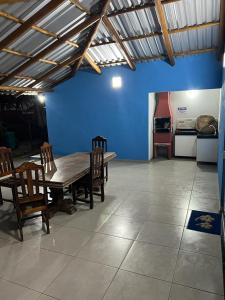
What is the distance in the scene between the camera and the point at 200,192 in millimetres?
4254

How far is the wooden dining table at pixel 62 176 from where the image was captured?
3085 mm

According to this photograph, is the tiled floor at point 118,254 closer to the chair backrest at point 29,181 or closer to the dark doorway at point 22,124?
the chair backrest at point 29,181

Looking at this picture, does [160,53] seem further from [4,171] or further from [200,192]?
[4,171]

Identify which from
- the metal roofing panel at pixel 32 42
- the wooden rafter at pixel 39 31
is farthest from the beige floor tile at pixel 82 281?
the metal roofing panel at pixel 32 42

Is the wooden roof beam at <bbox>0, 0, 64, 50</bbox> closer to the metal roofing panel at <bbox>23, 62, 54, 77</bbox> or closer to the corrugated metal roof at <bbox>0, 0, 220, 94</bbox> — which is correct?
the corrugated metal roof at <bbox>0, 0, 220, 94</bbox>

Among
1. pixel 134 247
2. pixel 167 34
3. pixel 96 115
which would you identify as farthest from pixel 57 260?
pixel 96 115

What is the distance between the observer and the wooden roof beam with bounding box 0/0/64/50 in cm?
334

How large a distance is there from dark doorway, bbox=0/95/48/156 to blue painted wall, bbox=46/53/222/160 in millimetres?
1440

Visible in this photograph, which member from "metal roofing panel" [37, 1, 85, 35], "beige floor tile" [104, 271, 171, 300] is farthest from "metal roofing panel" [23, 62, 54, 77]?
"beige floor tile" [104, 271, 171, 300]

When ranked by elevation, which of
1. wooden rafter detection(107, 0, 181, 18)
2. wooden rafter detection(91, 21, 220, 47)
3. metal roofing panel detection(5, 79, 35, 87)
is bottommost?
metal roofing panel detection(5, 79, 35, 87)

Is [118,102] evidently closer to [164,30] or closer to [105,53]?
[105,53]

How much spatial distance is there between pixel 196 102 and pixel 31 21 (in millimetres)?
5258

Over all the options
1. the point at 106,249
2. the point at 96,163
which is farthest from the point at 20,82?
the point at 106,249

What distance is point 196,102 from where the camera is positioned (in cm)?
687
